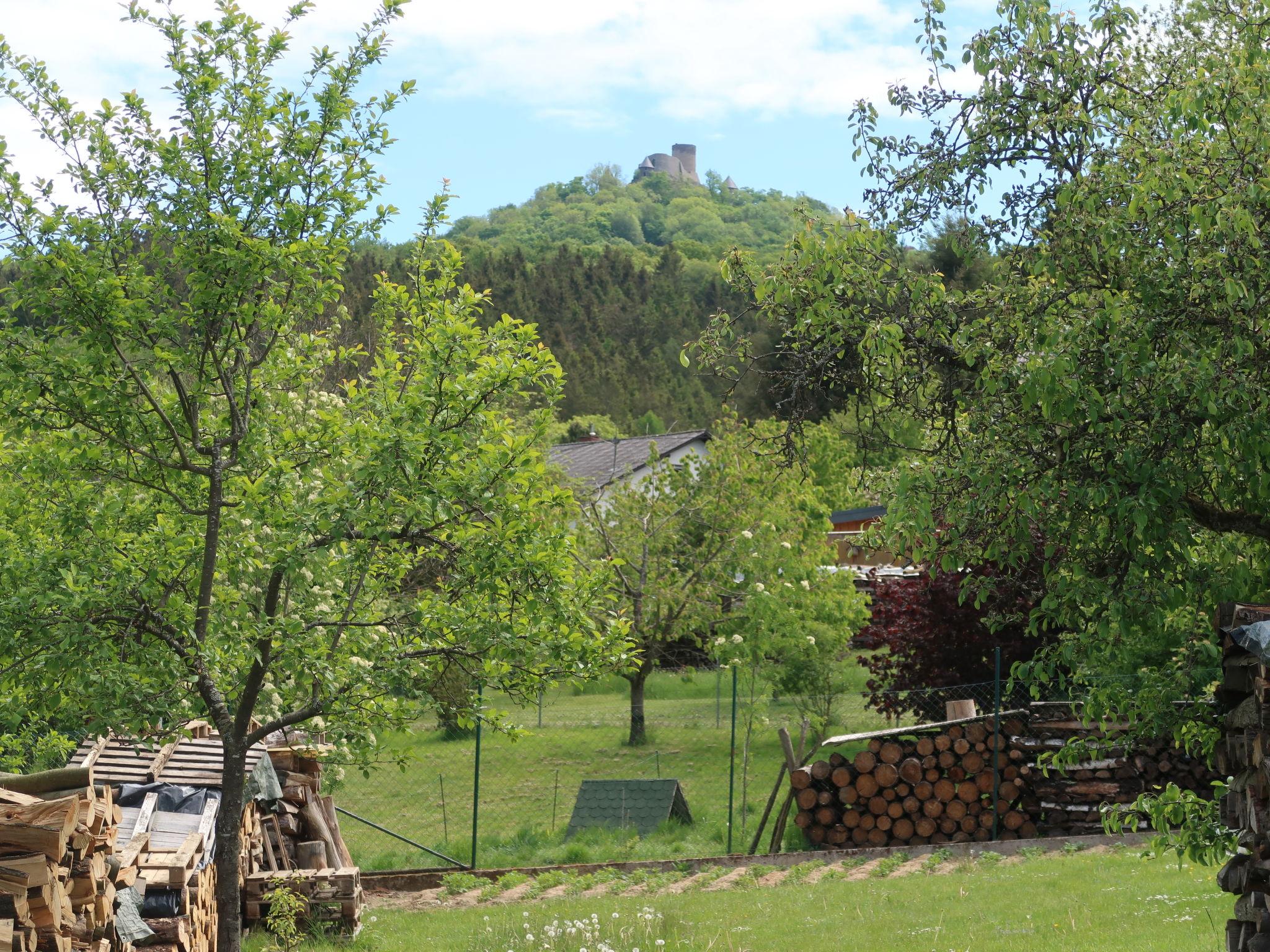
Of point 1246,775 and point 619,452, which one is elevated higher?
point 619,452

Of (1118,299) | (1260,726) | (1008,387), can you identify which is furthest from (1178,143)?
(1260,726)

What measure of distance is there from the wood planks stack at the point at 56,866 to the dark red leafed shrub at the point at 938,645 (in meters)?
10.3

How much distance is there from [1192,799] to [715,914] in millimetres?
5399

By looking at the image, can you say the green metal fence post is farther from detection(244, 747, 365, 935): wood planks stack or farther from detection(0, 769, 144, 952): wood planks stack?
detection(0, 769, 144, 952): wood planks stack

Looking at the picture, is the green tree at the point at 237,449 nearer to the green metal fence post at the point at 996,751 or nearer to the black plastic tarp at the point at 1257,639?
the black plastic tarp at the point at 1257,639

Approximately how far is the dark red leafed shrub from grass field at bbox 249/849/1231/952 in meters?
3.39

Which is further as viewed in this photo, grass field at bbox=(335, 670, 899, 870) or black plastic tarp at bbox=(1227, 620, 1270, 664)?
grass field at bbox=(335, 670, 899, 870)

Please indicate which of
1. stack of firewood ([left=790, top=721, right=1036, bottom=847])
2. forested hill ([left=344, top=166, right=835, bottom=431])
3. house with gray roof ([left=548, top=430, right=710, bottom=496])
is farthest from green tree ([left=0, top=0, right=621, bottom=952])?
forested hill ([left=344, top=166, right=835, bottom=431])

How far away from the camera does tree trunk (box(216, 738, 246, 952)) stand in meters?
7.44

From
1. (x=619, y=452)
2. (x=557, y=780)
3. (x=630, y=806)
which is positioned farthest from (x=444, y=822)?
(x=619, y=452)

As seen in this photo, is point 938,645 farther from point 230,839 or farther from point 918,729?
point 230,839

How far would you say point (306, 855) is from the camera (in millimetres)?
11797

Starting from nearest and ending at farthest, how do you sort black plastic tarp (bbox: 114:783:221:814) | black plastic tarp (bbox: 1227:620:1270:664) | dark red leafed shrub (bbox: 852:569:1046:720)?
black plastic tarp (bbox: 1227:620:1270:664) → black plastic tarp (bbox: 114:783:221:814) → dark red leafed shrub (bbox: 852:569:1046:720)

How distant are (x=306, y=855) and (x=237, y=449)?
5922 millimetres
